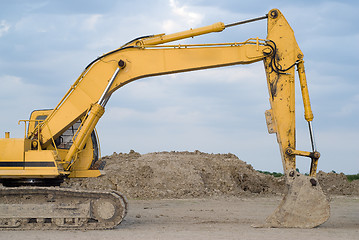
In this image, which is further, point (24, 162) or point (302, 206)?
point (24, 162)

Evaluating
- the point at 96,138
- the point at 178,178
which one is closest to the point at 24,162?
the point at 96,138

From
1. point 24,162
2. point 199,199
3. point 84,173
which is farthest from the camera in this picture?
point 199,199

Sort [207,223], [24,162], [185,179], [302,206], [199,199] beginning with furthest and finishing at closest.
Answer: [185,179], [199,199], [207,223], [24,162], [302,206]

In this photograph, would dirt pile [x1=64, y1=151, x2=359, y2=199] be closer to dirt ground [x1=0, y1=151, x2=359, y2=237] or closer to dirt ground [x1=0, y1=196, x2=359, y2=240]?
dirt ground [x1=0, y1=151, x2=359, y2=237]

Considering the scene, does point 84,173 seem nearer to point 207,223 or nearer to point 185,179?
point 207,223

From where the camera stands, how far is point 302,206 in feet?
33.7

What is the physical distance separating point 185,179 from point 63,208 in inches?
460

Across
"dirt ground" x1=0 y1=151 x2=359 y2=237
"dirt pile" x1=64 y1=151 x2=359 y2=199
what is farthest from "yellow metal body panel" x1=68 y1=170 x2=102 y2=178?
"dirt pile" x1=64 y1=151 x2=359 y2=199

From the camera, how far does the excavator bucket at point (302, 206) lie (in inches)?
404

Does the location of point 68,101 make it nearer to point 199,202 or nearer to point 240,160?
point 199,202

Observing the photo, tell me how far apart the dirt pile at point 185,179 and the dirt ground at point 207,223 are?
140 centimetres

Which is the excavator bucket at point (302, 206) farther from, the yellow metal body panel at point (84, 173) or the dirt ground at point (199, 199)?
the yellow metal body panel at point (84, 173)

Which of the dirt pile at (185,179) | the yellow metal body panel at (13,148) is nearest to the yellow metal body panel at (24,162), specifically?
the yellow metal body panel at (13,148)

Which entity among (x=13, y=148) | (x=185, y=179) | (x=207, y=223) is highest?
(x=13, y=148)
